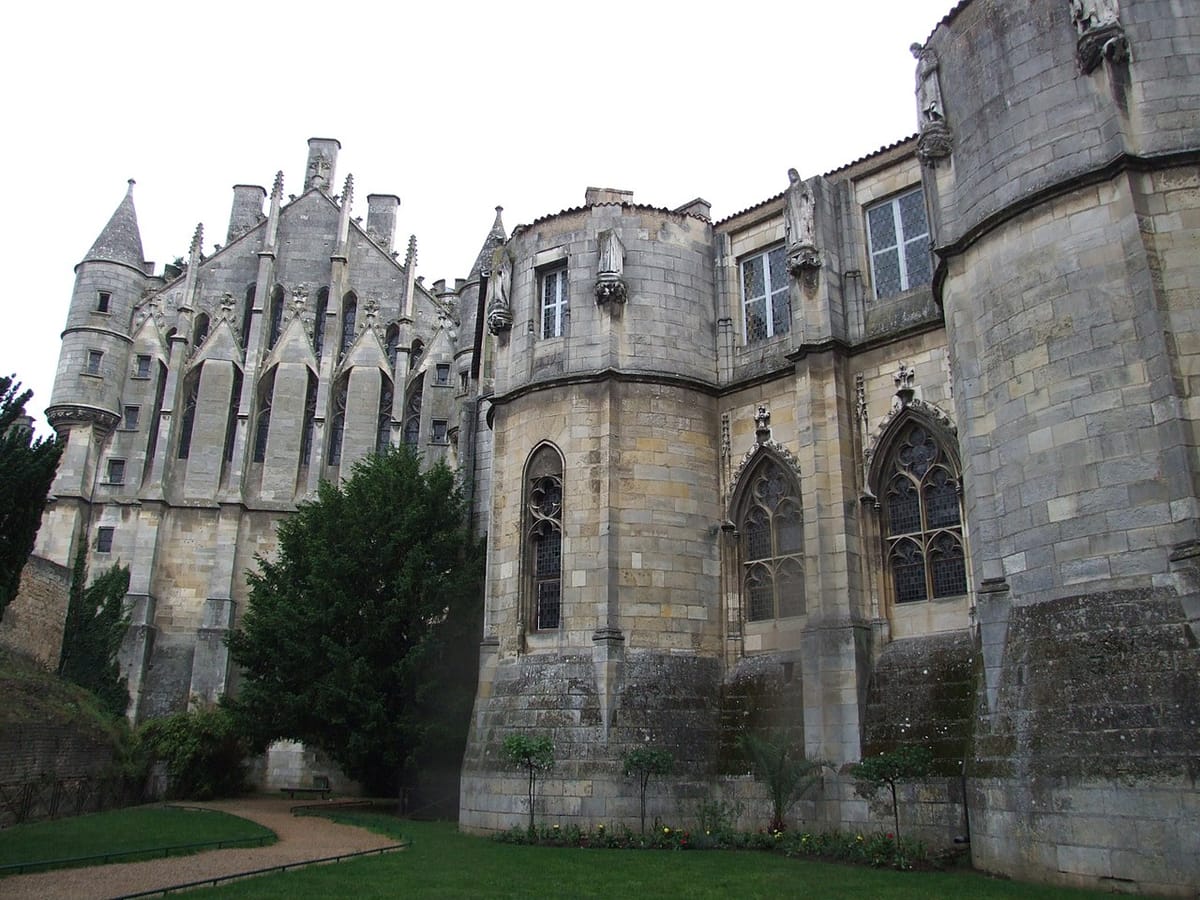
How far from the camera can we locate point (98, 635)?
32969mm

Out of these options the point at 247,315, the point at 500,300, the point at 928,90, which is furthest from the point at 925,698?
the point at 247,315

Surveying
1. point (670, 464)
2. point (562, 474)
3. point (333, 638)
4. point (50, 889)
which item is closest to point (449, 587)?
point (333, 638)

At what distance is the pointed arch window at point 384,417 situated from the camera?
3788 centimetres

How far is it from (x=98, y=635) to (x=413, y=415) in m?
13.3

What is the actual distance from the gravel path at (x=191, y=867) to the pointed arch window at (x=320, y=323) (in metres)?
22.8

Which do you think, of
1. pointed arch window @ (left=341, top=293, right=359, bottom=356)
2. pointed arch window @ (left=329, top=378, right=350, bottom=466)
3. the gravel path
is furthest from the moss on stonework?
pointed arch window @ (left=341, top=293, right=359, bottom=356)

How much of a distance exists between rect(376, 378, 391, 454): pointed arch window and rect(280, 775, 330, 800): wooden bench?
12.0 meters

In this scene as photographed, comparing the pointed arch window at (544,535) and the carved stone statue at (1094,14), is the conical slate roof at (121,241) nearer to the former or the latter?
the pointed arch window at (544,535)

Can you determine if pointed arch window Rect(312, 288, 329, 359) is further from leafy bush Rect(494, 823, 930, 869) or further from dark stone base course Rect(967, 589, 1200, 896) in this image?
dark stone base course Rect(967, 589, 1200, 896)

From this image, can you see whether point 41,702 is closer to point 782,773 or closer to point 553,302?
point 553,302

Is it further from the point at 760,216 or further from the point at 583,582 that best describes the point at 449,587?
the point at 760,216

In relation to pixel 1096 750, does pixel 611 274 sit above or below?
above

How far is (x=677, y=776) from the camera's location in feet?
54.6

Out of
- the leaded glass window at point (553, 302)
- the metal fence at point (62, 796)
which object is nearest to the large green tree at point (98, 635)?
the metal fence at point (62, 796)
